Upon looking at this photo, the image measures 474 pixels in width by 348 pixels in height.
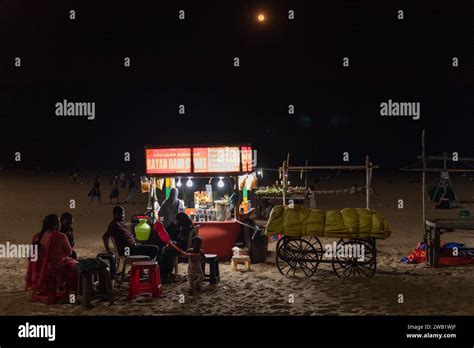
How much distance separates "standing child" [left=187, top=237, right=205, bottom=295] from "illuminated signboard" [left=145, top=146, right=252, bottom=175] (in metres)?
3.22

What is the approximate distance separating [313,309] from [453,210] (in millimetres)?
14826

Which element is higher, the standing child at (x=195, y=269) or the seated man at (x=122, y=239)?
the seated man at (x=122, y=239)

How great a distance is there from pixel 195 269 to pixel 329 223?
8.97 ft

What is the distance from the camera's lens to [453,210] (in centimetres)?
2130

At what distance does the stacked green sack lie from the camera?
1030cm

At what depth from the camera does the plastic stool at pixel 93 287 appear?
8453mm

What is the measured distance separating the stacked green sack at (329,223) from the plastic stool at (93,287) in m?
3.44

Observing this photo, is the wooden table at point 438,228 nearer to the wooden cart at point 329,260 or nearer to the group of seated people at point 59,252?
the wooden cart at point 329,260

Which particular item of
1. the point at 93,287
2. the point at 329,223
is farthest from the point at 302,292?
the point at 93,287

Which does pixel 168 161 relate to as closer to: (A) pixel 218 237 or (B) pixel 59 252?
(A) pixel 218 237

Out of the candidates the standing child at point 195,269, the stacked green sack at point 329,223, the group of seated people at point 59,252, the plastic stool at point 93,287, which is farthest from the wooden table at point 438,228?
the plastic stool at point 93,287

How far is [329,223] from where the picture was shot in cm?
1048
